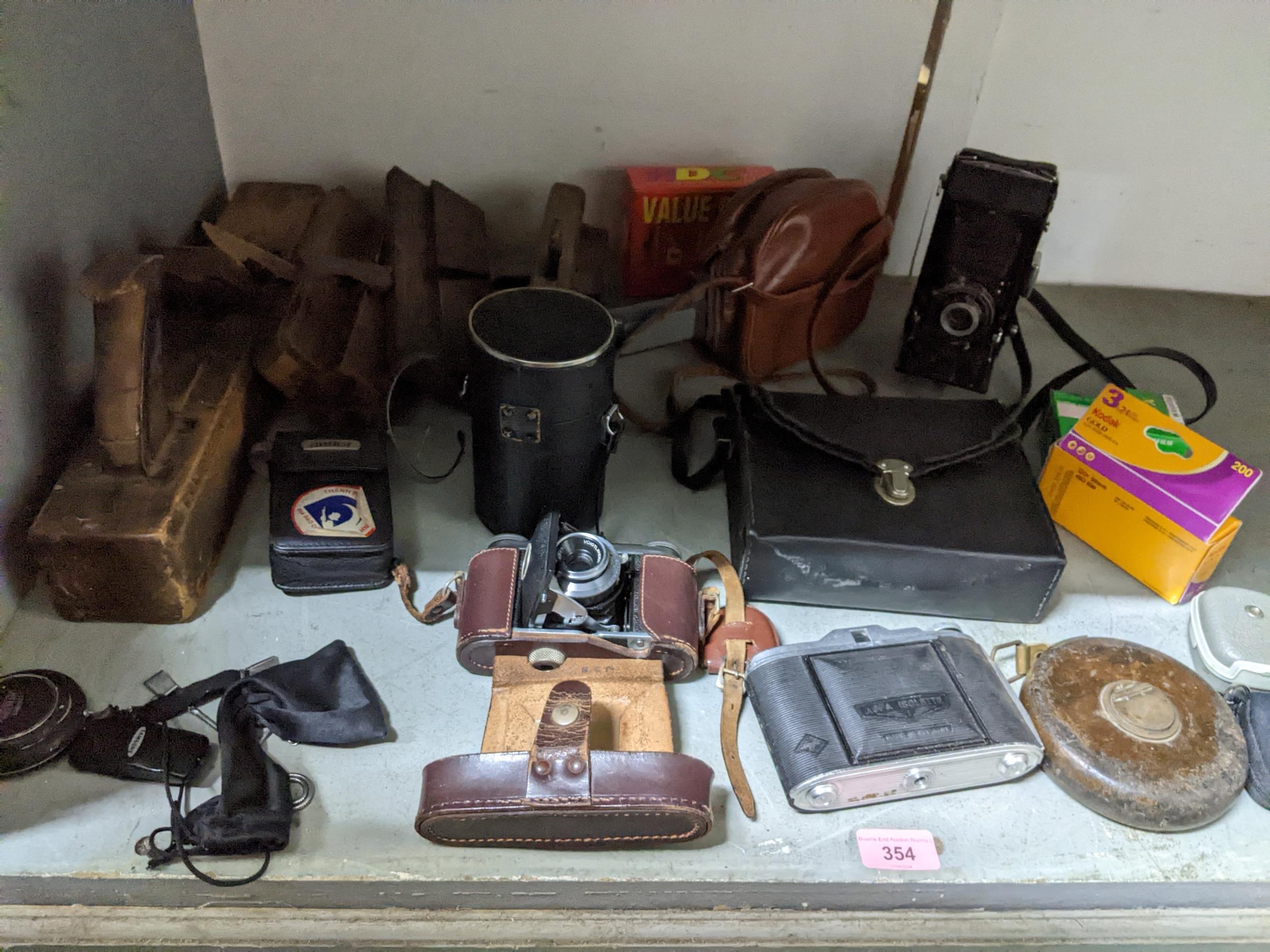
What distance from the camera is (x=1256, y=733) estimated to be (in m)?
1.21

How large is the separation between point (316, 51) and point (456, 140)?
0.29m

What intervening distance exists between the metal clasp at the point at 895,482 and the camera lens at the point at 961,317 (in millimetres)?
437

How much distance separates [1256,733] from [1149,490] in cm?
35

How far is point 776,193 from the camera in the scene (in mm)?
1650

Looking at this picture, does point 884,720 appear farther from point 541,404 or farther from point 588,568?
point 541,404

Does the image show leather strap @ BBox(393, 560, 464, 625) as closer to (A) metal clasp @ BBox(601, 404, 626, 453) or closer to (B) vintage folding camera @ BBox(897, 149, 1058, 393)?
(A) metal clasp @ BBox(601, 404, 626, 453)

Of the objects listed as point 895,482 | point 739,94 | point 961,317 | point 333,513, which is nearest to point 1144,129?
point 961,317

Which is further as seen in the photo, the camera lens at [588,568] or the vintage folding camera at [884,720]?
the camera lens at [588,568]

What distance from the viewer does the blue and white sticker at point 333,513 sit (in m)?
1.36

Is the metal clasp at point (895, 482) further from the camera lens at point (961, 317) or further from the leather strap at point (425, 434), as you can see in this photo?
the leather strap at point (425, 434)

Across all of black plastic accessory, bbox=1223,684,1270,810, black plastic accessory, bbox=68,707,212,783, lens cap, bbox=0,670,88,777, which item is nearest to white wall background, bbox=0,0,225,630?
lens cap, bbox=0,670,88,777

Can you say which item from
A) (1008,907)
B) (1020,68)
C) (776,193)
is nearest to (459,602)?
(1008,907)

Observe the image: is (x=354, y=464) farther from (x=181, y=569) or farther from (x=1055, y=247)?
(x=1055, y=247)

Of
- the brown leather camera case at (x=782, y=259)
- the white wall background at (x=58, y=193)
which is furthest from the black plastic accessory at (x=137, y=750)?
the brown leather camera case at (x=782, y=259)
